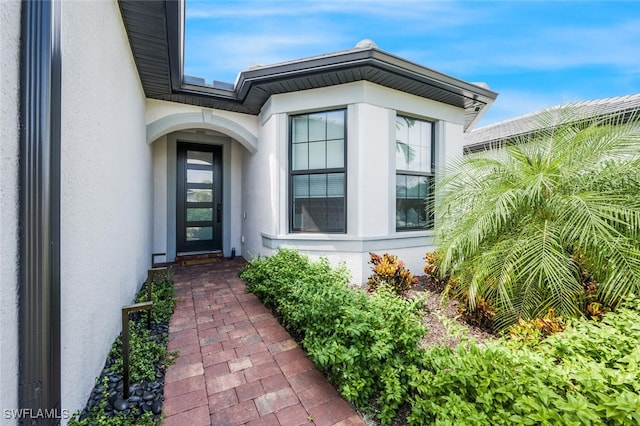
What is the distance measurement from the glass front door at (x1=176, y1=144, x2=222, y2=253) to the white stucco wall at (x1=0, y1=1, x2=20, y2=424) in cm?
569

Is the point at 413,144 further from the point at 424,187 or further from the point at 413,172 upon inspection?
the point at 424,187

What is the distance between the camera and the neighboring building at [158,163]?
112 cm

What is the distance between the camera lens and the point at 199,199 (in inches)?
261

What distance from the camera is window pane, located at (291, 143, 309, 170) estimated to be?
473 centimetres

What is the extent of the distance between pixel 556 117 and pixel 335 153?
9.61 ft

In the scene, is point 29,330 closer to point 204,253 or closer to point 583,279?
point 583,279

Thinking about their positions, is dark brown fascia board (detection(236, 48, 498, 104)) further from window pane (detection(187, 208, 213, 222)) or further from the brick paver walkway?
the brick paver walkway

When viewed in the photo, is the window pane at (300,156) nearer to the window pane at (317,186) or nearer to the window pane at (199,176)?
the window pane at (317,186)

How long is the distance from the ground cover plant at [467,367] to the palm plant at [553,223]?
0.28m

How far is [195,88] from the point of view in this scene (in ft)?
15.1

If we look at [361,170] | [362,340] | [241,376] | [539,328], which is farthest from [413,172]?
[241,376]

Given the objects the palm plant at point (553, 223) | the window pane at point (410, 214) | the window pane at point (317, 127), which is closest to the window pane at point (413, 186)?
the window pane at point (410, 214)

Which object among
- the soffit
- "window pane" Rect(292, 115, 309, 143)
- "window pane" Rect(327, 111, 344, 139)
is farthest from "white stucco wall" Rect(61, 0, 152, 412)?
"window pane" Rect(327, 111, 344, 139)

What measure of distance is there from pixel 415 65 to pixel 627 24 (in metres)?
4.19
